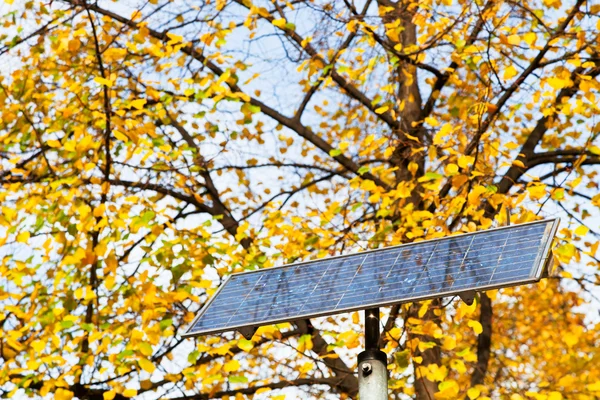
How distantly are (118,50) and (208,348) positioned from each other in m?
2.35

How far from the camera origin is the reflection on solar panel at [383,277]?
313cm

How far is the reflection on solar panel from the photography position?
3.13m

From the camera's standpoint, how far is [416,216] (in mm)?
6043

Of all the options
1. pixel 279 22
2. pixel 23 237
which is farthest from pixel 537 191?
pixel 23 237

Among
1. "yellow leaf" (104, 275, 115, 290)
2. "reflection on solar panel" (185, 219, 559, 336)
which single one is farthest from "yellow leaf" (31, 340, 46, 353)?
"reflection on solar panel" (185, 219, 559, 336)

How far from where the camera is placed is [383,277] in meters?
3.46

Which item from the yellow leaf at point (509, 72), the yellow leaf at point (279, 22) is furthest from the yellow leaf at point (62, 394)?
the yellow leaf at point (509, 72)

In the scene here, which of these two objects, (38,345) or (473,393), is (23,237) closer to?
(38,345)

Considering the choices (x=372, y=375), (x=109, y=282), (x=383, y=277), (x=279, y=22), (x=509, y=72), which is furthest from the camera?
(x=279, y=22)

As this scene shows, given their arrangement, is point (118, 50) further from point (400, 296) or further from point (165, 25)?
point (400, 296)

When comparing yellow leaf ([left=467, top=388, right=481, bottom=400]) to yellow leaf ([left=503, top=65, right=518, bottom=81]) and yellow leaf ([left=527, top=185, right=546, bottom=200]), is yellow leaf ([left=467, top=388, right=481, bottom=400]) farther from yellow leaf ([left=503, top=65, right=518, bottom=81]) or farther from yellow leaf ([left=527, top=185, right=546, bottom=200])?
yellow leaf ([left=503, top=65, right=518, bottom=81])

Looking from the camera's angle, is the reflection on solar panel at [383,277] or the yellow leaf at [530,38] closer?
the reflection on solar panel at [383,277]

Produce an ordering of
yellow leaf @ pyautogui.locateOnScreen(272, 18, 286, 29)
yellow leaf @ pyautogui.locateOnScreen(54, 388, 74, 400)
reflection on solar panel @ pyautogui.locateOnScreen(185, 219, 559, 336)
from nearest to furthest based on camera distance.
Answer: reflection on solar panel @ pyautogui.locateOnScreen(185, 219, 559, 336) < yellow leaf @ pyautogui.locateOnScreen(54, 388, 74, 400) < yellow leaf @ pyautogui.locateOnScreen(272, 18, 286, 29)

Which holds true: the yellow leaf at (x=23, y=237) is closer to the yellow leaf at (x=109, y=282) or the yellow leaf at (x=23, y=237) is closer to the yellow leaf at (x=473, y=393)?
the yellow leaf at (x=109, y=282)
